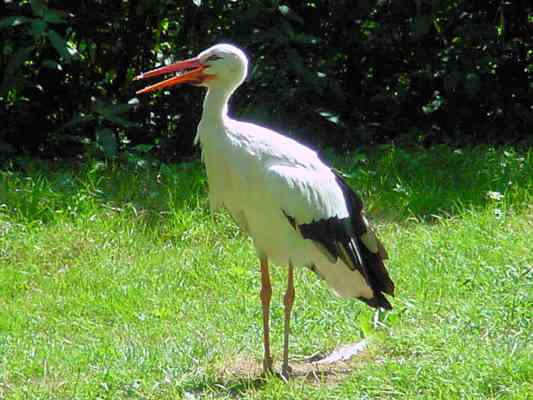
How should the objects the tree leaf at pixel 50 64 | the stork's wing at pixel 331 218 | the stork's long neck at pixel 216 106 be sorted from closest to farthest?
the stork's wing at pixel 331 218
the stork's long neck at pixel 216 106
the tree leaf at pixel 50 64

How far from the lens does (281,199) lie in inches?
201

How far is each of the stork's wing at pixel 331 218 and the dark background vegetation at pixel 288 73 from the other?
3.51 m

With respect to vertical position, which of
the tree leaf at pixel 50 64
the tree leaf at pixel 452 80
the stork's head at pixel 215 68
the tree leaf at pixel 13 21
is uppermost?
the tree leaf at pixel 13 21

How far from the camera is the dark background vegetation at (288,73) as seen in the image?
891 cm

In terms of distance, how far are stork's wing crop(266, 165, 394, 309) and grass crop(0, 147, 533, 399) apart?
1.25ft

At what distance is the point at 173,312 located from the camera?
636 cm

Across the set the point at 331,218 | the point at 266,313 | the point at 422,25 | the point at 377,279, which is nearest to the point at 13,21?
the point at 422,25

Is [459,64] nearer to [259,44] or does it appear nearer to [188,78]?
[259,44]

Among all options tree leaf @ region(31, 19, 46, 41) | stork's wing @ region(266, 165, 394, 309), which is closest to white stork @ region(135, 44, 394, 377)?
stork's wing @ region(266, 165, 394, 309)

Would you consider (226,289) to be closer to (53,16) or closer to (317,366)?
(317,366)

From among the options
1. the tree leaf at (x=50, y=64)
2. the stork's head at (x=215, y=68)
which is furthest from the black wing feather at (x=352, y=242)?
the tree leaf at (x=50, y=64)

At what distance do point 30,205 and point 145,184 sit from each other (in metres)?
0.89

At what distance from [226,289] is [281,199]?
1.65 meters

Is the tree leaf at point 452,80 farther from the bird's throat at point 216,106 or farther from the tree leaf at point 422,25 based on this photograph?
the bird's throat at point 216,106
